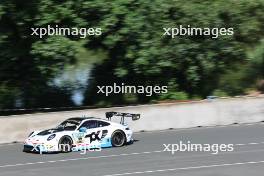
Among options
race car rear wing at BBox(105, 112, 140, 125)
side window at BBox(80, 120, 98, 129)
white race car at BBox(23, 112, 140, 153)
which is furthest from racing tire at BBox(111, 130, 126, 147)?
race car rear wing at BBox(105, 112, 140, 125)

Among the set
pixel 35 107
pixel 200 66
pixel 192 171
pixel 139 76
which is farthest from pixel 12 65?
pixel 192 171

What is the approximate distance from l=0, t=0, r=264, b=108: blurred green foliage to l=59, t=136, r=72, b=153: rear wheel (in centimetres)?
738

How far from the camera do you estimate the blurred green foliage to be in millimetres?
27328

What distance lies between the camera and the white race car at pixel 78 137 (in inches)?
793

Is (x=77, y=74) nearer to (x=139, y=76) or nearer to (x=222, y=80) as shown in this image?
(x=139, y=76)

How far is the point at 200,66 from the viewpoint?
102 feet

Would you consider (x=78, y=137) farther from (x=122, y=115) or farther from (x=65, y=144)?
(x=122, y=115)

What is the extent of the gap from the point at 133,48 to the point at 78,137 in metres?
9.21

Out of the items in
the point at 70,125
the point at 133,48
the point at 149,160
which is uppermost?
the point at 133,48

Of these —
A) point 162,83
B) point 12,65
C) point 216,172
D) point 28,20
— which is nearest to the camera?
point 216,172

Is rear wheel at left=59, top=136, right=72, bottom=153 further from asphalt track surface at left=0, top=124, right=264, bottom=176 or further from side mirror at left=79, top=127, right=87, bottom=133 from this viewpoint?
side mirror at left=79, top=127, right=87, bottom=133

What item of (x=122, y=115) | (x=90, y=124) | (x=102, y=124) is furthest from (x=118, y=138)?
(x=122, y=115)

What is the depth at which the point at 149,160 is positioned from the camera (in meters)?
17.6

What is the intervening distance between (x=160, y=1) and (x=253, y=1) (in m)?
5.39
